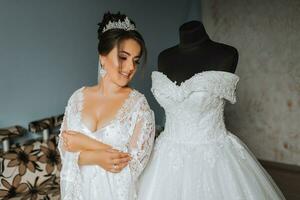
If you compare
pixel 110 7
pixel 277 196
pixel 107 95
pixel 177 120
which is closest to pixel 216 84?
pixel 177 120

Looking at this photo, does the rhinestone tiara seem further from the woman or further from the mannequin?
the mannequin

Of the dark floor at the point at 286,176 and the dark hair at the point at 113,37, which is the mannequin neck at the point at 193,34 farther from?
the dark floor at the point at 286,176

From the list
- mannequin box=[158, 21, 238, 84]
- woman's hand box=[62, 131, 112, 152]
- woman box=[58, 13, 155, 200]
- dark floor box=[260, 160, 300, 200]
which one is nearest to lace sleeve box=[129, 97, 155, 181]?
woman box=[58, 13, 155, 200]

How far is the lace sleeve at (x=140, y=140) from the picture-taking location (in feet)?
4.17

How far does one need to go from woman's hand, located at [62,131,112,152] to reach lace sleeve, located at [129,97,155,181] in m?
0.10

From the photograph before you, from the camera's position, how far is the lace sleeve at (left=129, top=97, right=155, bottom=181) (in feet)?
4.17

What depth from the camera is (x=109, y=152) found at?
48.3 inches

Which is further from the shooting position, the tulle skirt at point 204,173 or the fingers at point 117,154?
the tulle skirt at point 204,173

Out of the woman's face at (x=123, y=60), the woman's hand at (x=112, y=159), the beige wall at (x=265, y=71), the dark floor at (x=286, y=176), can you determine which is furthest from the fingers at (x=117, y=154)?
the beige wall at (x=265, y=71)

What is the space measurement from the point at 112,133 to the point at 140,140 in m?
0.11

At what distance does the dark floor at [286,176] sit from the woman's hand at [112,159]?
1.89 m

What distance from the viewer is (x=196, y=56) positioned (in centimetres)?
154

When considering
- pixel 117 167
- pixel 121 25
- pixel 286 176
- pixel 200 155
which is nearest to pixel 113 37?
pixel 121 25

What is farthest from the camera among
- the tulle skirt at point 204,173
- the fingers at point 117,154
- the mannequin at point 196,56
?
the mannequin at point 196,56
